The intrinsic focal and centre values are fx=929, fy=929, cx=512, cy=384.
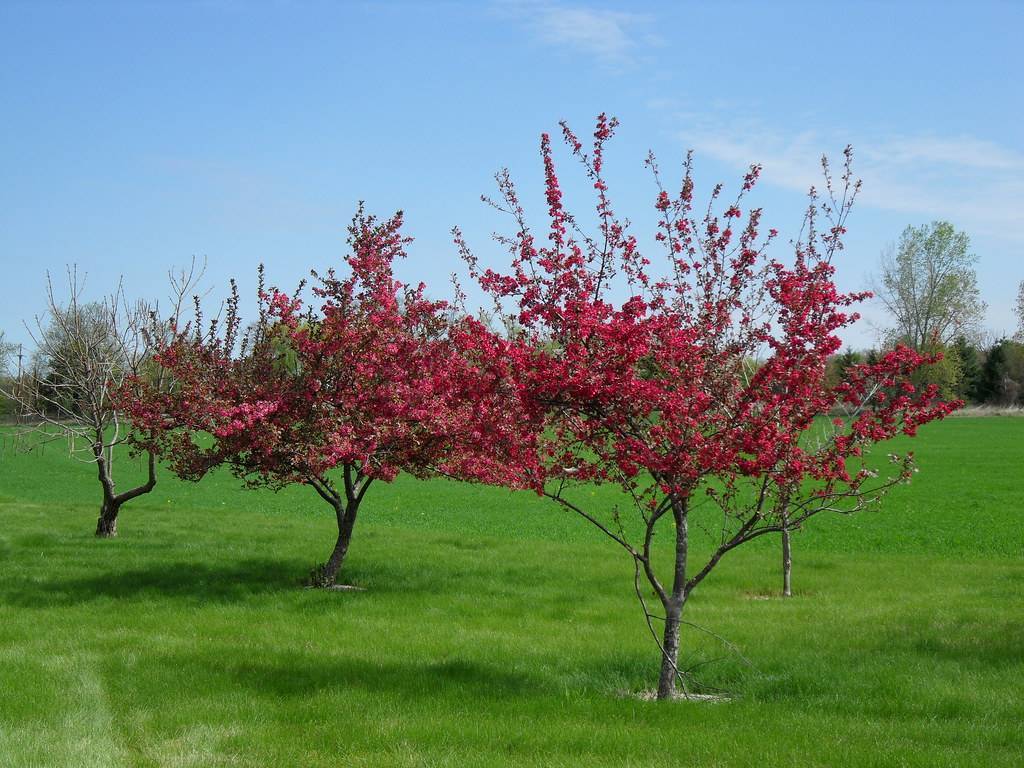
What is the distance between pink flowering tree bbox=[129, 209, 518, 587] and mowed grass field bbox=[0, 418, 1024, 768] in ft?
7.53

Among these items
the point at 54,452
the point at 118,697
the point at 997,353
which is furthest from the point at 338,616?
the point at 997,353

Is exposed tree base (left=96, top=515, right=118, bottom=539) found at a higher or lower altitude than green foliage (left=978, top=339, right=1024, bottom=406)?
lower

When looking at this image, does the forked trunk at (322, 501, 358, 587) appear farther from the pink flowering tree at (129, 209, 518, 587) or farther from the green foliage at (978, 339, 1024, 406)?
the green foliage at (978, 339, 1024, 406)

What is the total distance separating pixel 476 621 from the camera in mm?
13844

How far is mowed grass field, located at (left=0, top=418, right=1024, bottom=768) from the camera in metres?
8.06

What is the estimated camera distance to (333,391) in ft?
48.8

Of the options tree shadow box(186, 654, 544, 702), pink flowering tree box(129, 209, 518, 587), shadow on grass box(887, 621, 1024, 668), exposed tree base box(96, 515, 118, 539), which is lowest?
shadow on grass box(887, 621, 1024, 668)

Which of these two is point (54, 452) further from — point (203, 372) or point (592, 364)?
point (592, 364)

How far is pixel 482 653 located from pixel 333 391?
5174 millimetres

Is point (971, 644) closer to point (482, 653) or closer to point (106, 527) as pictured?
point (482, 653)

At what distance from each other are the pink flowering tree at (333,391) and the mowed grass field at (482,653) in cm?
229

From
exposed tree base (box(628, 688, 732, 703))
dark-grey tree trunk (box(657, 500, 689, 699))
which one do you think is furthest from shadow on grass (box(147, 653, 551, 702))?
dark-grey tree trunk (box(657, 500, 689, 699))

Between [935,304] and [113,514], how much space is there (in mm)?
66708

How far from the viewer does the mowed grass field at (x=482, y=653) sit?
8.06 metres
